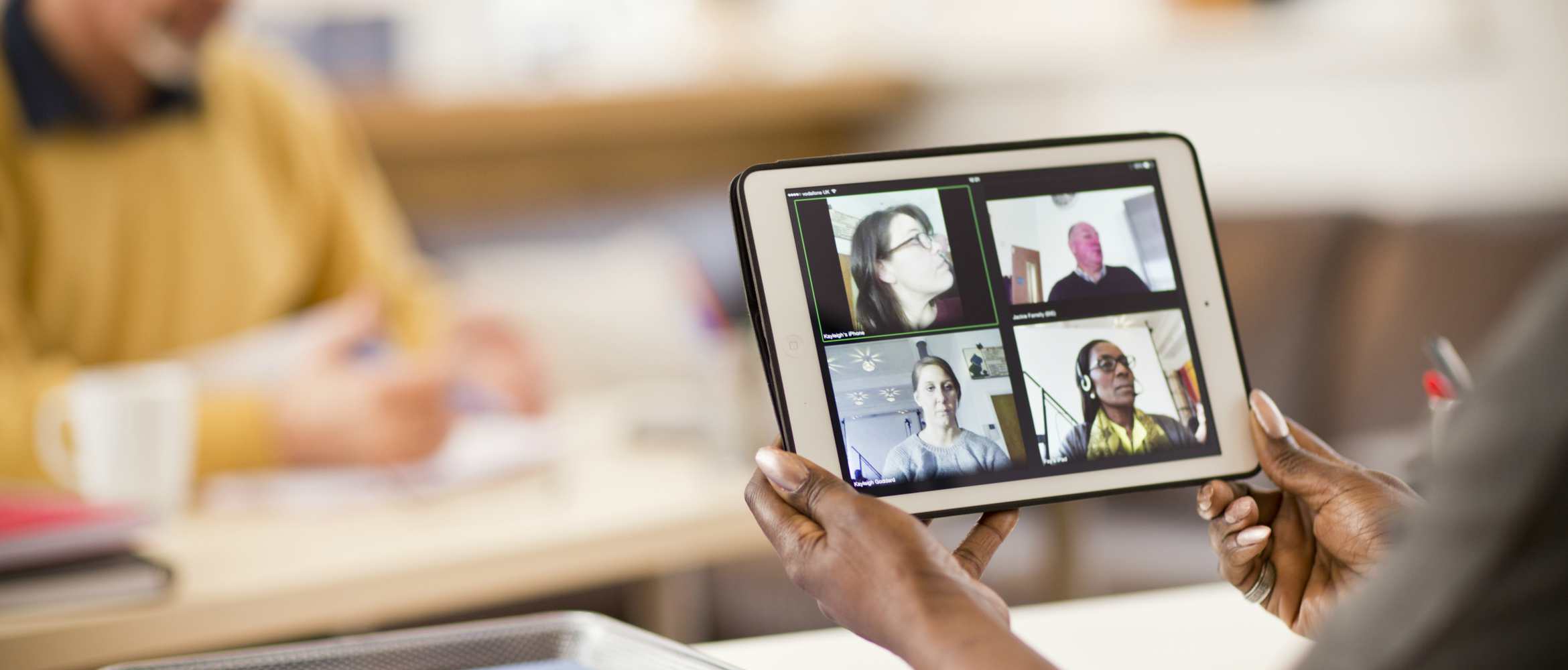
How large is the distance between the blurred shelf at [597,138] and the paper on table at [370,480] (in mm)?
1941

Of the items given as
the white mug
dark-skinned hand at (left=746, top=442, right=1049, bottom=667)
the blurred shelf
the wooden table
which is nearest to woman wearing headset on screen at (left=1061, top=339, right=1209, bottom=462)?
dark-skinned hand at (left=746, top=442, right=1049, bottom=667)

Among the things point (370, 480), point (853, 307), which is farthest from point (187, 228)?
point (853, 307)

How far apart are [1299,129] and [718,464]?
5.76ft

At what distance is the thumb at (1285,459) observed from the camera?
2.08 feet

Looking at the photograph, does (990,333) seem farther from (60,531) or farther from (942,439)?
(60,531)

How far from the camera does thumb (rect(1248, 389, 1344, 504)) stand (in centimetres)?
63

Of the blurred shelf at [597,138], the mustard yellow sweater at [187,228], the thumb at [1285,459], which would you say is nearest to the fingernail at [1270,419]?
the thumb at [1285,459]

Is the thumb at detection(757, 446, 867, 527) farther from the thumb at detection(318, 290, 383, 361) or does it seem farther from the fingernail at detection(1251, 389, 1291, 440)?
the thumb at detection(318, 290, 383, 361)

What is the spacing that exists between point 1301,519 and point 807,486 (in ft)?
0.96

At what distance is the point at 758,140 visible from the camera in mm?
3715

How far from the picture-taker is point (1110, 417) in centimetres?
62

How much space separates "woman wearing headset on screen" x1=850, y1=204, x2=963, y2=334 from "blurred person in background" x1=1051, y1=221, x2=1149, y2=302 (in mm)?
60

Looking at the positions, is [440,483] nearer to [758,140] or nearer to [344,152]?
[344,152]

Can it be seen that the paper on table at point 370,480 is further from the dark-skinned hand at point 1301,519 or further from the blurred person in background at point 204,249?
the dark-skinned hand at point 1301,519
